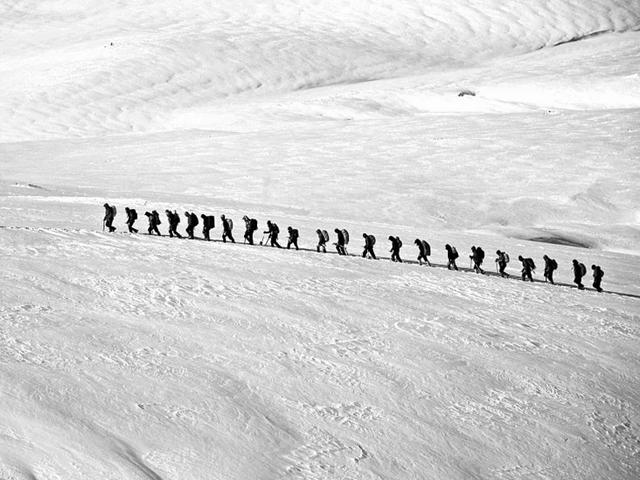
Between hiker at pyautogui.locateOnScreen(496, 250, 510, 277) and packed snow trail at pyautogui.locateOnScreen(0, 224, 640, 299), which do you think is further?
packed snow trail at pyautogui.locateOnScreen(0, 224, 640, 299)

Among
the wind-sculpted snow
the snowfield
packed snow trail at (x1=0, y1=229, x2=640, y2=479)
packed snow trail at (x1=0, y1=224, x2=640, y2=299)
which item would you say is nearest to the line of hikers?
packed snow trail at (x1=0, y1=224, x2=640, y2=299)

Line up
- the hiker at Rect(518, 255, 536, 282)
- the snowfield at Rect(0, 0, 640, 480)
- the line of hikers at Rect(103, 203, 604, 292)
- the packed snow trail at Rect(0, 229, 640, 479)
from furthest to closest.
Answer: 1. the line of hikers at Rect(103, 203, 604, 292)
2. the hiker at Rect(518, 255, 536, 282)
3. the snowfield at Rect(0, 0, 640, 480)
4. the packed snow trail at Rect(0, 229, 640, 479)

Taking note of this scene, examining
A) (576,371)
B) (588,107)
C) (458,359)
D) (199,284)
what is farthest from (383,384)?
(588,107)

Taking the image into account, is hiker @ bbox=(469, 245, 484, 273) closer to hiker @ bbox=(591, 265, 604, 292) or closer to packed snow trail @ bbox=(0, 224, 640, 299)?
packed snow trail @ bbox=(0, 224, 640, 299)

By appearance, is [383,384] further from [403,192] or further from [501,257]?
[403,192]

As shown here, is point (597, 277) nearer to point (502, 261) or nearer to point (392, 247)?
point (502, 261)

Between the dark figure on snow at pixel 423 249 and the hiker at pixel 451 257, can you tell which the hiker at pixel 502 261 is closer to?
the hiker at pixel 451 257
